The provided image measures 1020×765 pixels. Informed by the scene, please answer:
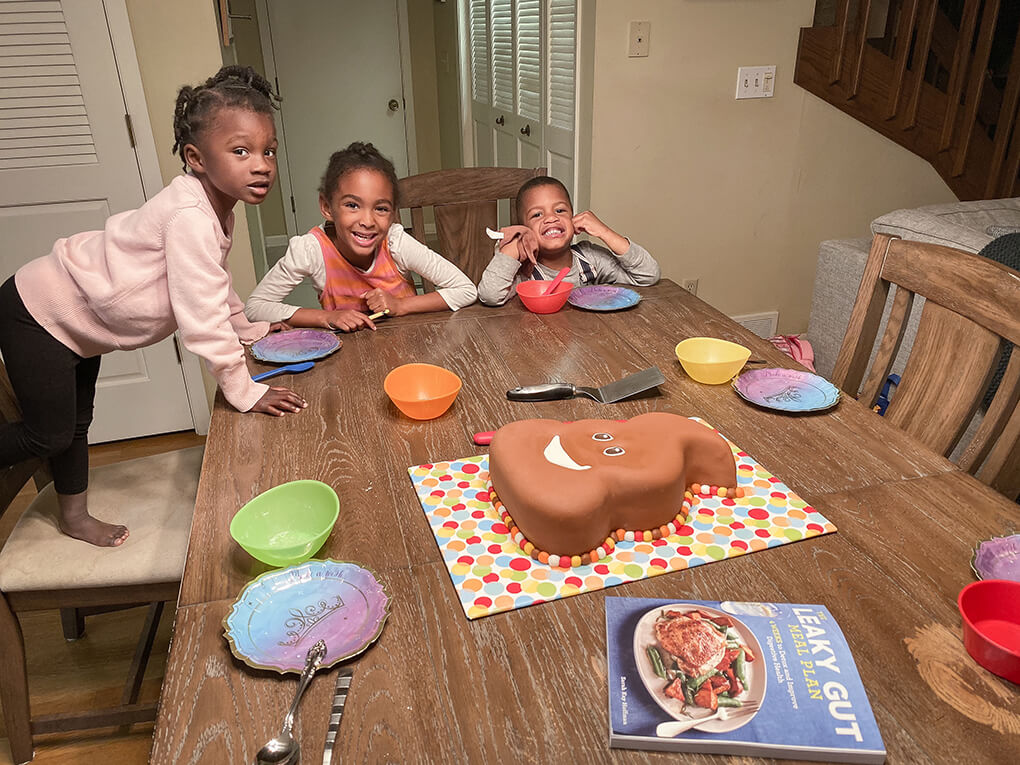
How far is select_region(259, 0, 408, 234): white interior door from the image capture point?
4.70 m

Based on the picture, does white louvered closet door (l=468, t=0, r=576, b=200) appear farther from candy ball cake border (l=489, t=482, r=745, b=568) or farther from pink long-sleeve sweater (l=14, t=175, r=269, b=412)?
candy ball cake border (l=489, t=482, r=745, b=568)

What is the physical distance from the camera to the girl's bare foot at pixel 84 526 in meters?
1.37

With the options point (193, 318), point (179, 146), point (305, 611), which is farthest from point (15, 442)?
point (305, 611)

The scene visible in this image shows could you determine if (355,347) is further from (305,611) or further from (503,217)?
(503,217)

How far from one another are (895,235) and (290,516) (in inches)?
84.3

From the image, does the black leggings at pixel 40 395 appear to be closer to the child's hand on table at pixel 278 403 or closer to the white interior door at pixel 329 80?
the child's hand on table at pixel 278 403

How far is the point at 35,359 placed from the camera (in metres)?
1.38

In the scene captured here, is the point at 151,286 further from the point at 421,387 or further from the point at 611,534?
the point at 611,534

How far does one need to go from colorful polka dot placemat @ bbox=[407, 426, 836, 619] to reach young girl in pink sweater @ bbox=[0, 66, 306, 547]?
445mm

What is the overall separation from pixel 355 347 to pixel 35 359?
60 cm

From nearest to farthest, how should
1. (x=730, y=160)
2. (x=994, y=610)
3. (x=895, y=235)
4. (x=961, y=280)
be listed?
(x=994, y=610) < (x=961, y=280) < (x=895, y=235) < (x=730, y=160)

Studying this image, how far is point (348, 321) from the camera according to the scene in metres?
1.62

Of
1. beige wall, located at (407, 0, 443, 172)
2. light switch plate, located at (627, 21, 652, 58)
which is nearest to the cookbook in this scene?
light switch plate, located at (627, 21, 652, 58)

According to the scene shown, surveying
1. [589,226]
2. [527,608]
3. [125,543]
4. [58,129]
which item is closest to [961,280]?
[589,226]
